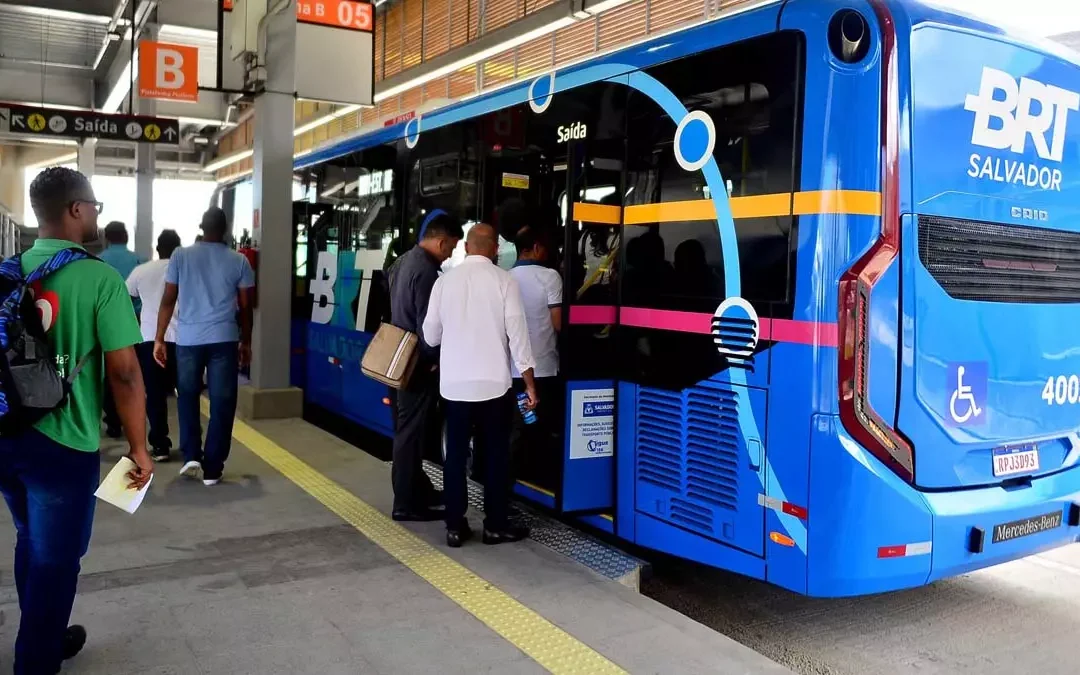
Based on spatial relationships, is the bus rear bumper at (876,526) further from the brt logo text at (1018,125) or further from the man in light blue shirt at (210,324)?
the man in light blue shirt at (210,324)

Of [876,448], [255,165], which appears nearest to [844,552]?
[876,448]

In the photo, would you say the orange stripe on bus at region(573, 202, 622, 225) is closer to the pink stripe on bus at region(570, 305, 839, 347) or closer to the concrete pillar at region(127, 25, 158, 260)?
the pink stripe on bus at region(570, 305, 839, 347)

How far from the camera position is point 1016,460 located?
408 cm

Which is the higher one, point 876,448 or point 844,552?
point 876,448

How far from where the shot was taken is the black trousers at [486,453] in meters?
4.79

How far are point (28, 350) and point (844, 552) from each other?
302 centimetres

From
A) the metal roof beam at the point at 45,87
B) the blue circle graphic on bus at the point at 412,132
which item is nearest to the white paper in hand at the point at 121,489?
the blue circle graphic on bus at the point at 412,132

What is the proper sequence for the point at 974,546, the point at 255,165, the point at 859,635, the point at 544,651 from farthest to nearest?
the point at 255,165
the point at 859,635
the point at 974,546
the point at 544,651

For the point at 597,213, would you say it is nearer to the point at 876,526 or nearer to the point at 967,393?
the point at 967,393

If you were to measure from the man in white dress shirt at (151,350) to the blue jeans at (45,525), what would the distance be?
403cm

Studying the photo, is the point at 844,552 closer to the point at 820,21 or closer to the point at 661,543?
the point at 661,543

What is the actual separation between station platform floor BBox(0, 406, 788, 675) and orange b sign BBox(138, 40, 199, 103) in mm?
8625

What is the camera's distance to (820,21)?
363 centimetres

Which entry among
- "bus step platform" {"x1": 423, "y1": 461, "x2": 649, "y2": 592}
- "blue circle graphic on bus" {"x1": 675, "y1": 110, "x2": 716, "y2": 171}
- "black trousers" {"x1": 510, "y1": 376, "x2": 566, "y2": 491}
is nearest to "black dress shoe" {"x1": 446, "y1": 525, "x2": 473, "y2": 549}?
"bus step platform" {"x1": 423, "y1": 461, "x2": 649, "y2": 592}
